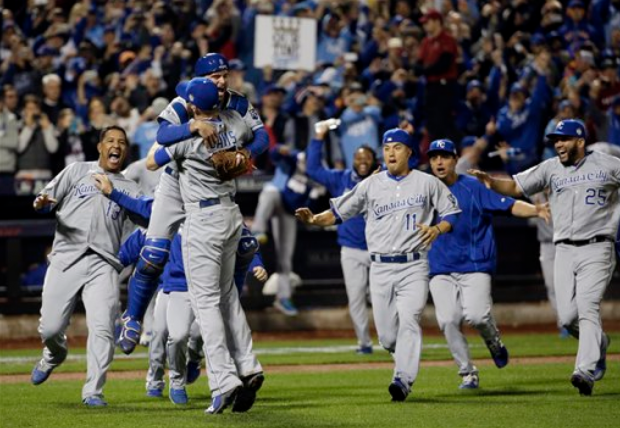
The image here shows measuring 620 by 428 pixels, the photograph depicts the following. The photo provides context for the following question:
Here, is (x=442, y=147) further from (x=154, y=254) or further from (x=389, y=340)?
(x=154, y=254)

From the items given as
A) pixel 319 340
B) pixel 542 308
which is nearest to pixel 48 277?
pixel 319 340

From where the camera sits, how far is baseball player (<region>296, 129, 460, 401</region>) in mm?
10664

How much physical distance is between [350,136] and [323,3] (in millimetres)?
4107

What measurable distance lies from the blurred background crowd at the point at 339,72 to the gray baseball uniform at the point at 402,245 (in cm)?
661

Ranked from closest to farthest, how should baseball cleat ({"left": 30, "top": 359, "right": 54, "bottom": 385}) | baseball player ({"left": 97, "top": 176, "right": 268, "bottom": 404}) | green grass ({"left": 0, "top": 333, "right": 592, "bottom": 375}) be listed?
baseball player ({"left": 97, "top": 176, "right": 268, "bottom": 404}) < baseball cleat ({"left": 30, "top": 359, "right": 54, "bottom": 385}) < green grass ({"left": 0, "top": 333, "right": 592, "bottom": 375})

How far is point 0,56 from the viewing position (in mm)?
20766

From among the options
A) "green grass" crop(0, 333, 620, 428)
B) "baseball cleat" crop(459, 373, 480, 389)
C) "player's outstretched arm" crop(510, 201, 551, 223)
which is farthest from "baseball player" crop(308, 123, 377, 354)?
"baseball cleat" crop(459, 373, 480, 389)

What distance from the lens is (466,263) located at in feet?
39.8

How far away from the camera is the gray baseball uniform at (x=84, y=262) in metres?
10.5

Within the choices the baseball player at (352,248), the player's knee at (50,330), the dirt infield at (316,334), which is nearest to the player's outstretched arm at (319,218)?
the player's knee at (50,330)

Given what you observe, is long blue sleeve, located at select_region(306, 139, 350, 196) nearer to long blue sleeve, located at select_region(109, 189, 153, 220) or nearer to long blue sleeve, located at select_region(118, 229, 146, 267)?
long blue sleeve, located at select_region(118, 229, 146, 267)

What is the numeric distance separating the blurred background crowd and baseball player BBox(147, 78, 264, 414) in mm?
7982

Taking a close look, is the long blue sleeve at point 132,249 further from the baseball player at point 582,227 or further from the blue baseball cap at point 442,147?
the baseball player at point 582,227

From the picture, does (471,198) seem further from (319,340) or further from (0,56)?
(0,56)
